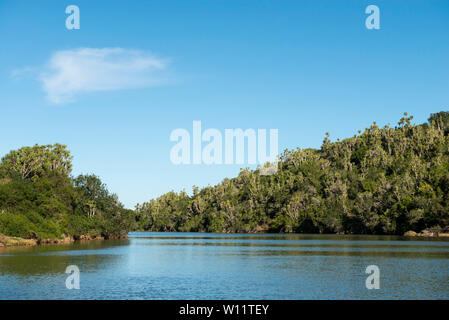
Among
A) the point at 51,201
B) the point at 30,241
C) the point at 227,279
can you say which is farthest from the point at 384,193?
the point at 227,279

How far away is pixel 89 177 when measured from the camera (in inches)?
4921

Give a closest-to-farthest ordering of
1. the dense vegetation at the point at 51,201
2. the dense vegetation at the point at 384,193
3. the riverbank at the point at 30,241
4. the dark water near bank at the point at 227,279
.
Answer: the dark water near bank at the point at 227,279 → the riverbank at the point at 30,241 → the dense vegetation at the point at 51,201 → the dense vegetation at the point at 384,193

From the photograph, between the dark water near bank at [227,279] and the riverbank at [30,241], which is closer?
the dark water near bank at [227,279]

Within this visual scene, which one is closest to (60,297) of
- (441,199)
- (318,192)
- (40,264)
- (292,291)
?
(292,291)

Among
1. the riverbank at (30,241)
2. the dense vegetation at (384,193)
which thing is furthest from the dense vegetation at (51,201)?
the dense vegetation at (384,193)

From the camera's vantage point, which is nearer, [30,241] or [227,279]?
[227,279]

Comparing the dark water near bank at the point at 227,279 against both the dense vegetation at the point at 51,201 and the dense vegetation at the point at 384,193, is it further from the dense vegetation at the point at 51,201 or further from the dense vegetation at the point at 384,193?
the dense vegetation at the point at 384,193

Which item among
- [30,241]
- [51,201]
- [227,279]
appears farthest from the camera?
[51,201]

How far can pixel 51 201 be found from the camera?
328 ft

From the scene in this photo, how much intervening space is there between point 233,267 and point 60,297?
24208 millimetres

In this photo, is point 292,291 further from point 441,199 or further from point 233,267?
point 441,199

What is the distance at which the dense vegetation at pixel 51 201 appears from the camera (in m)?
90.0

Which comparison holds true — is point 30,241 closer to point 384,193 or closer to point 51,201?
point 51,201

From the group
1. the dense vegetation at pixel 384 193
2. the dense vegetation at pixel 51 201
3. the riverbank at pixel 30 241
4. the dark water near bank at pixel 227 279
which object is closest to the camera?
the dark water near bank at pixel 227 279
